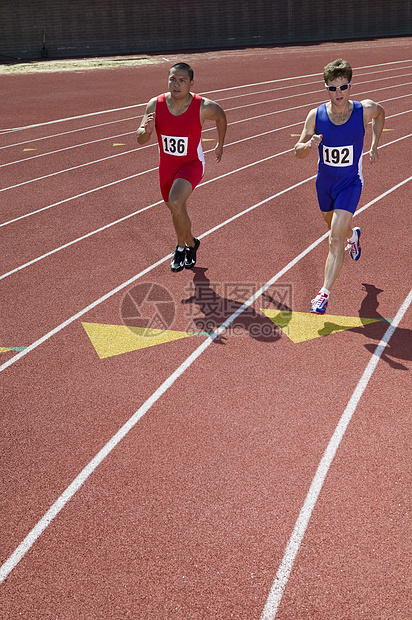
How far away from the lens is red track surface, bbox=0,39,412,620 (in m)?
2.90

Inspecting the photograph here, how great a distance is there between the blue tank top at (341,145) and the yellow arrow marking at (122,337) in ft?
5.91

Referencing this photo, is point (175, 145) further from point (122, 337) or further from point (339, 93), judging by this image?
point (122, 337)

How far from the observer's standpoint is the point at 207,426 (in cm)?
402

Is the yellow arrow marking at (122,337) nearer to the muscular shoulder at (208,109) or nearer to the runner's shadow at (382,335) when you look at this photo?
the runner's shadow at (382,335)

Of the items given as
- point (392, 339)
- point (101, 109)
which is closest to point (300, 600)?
point (392, 339)

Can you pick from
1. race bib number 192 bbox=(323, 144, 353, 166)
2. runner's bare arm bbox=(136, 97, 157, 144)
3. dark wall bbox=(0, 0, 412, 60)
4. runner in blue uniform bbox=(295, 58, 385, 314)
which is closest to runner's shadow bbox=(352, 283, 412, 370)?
runner in blue uniform bbox=(295, 58, 385, 314)

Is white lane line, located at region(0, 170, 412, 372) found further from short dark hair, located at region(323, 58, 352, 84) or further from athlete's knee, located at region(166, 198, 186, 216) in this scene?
short dark hair, located at region(323, 58, 352, 84)

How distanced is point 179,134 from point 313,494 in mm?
3892

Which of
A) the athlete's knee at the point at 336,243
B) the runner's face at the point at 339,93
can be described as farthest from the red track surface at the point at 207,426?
the runner's face at the point at 339,93

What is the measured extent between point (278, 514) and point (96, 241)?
510 centimetres

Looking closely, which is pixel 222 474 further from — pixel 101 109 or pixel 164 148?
pixel 101 109

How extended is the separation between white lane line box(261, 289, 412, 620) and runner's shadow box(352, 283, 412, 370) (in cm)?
5

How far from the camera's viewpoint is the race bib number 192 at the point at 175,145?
20.3 ft

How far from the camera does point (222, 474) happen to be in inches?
141
